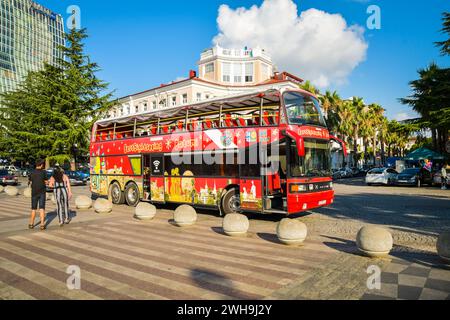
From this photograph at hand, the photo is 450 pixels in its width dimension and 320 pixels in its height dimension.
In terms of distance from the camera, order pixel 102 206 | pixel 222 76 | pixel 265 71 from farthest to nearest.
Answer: pixel 265 71 → pixel 222 76 → pixel 102 206

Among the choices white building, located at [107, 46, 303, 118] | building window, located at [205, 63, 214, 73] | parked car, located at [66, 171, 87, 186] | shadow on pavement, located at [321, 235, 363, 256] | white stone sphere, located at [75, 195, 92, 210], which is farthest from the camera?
building window, located at [205, 63, 214, 73]

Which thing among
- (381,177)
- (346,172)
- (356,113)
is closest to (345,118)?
(356,113)

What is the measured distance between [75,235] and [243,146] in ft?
19.9

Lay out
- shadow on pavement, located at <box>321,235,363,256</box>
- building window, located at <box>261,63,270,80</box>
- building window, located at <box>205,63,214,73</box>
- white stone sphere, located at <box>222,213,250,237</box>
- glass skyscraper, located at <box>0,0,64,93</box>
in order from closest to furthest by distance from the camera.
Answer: shadow on pavement, located at <box>321,235,363,256</box> < white stone sphere, located at <box>222,213,250,237</box> < building window, located at <box>205,63,214,73</box> < building window, located at <box>261,63,270,80</box> < glass skyscraper, located at <box>0,0,64,93</box>

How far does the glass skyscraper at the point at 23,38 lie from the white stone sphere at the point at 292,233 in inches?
4151

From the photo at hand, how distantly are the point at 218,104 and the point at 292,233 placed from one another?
21.4 ft

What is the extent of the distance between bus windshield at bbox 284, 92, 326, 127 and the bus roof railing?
0.50 meters

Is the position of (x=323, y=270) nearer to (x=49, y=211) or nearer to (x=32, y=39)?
(x=49, y=211)

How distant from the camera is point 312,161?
1034 centimetres

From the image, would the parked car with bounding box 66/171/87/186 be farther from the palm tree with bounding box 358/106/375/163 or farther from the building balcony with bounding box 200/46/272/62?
the palm tree with bounding box 358/106/375/163

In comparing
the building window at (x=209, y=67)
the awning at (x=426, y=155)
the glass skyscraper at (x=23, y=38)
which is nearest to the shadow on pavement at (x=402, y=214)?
the awning at (x=426, y=155)

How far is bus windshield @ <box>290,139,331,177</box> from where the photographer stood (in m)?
9.86

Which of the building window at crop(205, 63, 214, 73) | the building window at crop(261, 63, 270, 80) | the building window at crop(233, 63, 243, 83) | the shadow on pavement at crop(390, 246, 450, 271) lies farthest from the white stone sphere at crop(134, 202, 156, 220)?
the building window at crop(261, 63, 270, 80)

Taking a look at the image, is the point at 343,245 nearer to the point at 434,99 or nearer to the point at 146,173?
the point at 146,173
